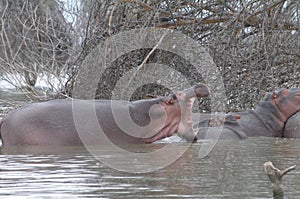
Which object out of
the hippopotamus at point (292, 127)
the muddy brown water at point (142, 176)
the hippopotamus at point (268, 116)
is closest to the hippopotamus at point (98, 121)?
the muddy brown water at point (142, 176)

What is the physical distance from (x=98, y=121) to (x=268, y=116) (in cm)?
211

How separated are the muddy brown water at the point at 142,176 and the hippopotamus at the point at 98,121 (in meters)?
0.25

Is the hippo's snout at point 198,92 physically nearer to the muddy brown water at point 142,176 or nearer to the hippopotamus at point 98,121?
the hippopotamus at point 98,121

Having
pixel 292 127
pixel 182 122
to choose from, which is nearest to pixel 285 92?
pixel 292 127

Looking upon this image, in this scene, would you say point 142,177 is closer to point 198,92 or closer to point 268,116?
point 198,92

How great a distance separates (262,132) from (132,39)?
1552mm

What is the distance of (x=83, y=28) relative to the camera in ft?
26.5

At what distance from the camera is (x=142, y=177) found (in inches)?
141

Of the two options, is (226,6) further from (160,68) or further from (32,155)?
(32,155)

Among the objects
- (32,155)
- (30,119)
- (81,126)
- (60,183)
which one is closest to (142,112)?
(81,126)

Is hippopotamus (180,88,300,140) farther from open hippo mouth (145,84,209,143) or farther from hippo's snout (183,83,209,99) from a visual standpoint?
hippo's snout (183,83,209,99)

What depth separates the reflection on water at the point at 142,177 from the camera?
10.1ft

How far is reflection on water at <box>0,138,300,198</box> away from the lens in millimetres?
3088

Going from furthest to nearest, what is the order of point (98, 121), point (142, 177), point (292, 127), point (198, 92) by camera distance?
1. point (292, 127)
2. point (198, 92)
3. point (98, 121)
4. point (142, 177)
